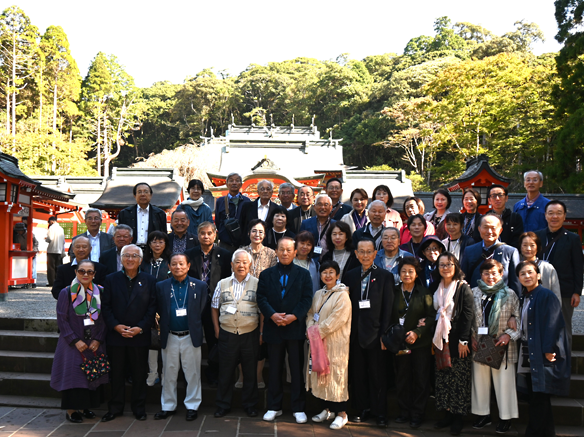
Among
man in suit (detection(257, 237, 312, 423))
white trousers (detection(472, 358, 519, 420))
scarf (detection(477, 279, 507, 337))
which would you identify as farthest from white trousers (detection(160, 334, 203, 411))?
scarf (detection(477, 279, 507, 337))

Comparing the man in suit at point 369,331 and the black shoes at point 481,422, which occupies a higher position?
the man in suit at point 369,331

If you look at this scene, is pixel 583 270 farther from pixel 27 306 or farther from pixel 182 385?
pixel 27 306

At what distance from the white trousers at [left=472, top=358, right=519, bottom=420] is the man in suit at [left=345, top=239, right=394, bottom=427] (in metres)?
0.75

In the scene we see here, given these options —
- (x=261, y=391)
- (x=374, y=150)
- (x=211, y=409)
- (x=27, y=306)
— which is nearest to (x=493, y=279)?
(x=261, y=391)

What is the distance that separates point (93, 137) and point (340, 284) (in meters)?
35.2

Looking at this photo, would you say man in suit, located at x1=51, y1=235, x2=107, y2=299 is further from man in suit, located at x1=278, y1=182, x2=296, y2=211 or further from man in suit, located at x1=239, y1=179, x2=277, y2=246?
man in suit, located at x1=278, y1=182, x2=296, y2=211

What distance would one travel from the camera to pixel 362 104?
35812mm

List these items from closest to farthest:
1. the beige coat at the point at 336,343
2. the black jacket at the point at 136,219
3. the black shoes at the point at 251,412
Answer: the beige coat at the point at 336,343 < the black shoes at the point at 251,412 < the black jacket at the point at 136,219

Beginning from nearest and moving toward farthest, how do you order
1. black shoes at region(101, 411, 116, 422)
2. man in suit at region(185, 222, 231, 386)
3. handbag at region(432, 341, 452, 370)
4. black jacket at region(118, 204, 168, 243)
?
handbag at region(432, 341, 452, 370) < black shoes at region(101, 411, 116, 422) < man in suit at region(185, 222, 231, 386) < black jacket at region(118, 204, 168, 243)

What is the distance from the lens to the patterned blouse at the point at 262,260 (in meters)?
4.44

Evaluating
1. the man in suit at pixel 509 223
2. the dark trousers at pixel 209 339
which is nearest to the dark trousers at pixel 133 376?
the dark trousers at pixel 209 339

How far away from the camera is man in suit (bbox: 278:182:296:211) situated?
516 centimetres

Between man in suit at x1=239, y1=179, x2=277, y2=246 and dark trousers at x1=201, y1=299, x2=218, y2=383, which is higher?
man in suit at x1=239, y1=179, x2=277, y2=246

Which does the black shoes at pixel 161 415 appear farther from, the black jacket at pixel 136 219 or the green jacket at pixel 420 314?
the green jacket at pixel 420 314
